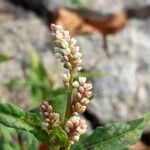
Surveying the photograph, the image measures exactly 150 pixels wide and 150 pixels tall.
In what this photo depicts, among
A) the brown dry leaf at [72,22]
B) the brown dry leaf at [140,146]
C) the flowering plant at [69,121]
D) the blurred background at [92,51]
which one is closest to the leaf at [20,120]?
the flowering plant at [69,121]

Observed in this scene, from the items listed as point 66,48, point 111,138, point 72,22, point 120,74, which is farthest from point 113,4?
point 66,48

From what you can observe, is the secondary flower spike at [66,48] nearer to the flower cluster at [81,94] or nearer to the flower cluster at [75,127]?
the flower cluster at [81,94]

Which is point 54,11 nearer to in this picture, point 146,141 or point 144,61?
point 144,61

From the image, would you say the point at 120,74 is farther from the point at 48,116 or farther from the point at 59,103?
the point at 48,116

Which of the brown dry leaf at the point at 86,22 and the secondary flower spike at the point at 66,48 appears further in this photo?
the brown dry leaf at the point at 86,22

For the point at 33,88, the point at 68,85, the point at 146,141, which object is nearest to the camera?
the point at 68,85

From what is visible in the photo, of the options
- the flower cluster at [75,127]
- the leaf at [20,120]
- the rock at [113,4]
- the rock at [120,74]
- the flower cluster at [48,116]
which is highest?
the rock at [113,4]

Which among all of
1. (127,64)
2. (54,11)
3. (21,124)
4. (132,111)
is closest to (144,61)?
(127,64)
